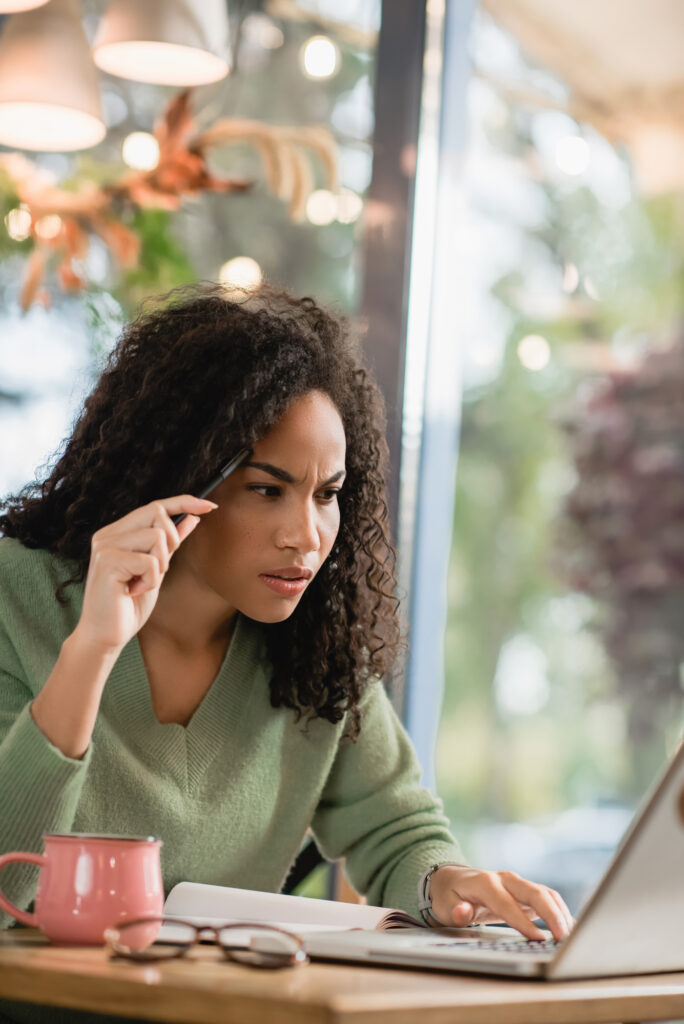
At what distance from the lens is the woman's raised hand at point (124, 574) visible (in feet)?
3.35

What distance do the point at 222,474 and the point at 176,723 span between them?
0.29m

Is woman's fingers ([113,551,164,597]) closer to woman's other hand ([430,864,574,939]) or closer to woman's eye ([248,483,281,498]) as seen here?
woman's eye ([248,483,281,498])

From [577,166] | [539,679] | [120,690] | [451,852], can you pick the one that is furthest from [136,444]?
[539,679]

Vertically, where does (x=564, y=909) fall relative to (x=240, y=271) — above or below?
below

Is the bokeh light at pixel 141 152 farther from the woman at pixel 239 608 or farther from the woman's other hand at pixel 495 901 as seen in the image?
the woman's other hand at pixel 495 901

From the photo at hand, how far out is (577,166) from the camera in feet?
8.97

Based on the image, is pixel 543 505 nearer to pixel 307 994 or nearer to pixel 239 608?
pixel 239 608

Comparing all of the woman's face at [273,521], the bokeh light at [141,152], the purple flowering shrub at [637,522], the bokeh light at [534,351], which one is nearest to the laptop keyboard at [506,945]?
the woman's face at [273,521]

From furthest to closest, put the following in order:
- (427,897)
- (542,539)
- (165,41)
Result: (542,539)
(165,41)
(427,897)

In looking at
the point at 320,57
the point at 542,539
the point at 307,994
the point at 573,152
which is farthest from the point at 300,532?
the point at 542,539

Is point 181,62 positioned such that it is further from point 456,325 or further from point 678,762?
point 678,762

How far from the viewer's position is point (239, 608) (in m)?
1.29

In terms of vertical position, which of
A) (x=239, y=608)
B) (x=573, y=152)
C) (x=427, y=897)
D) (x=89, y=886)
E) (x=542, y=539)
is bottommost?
(x=427, y=897)

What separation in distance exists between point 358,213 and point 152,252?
43cm
